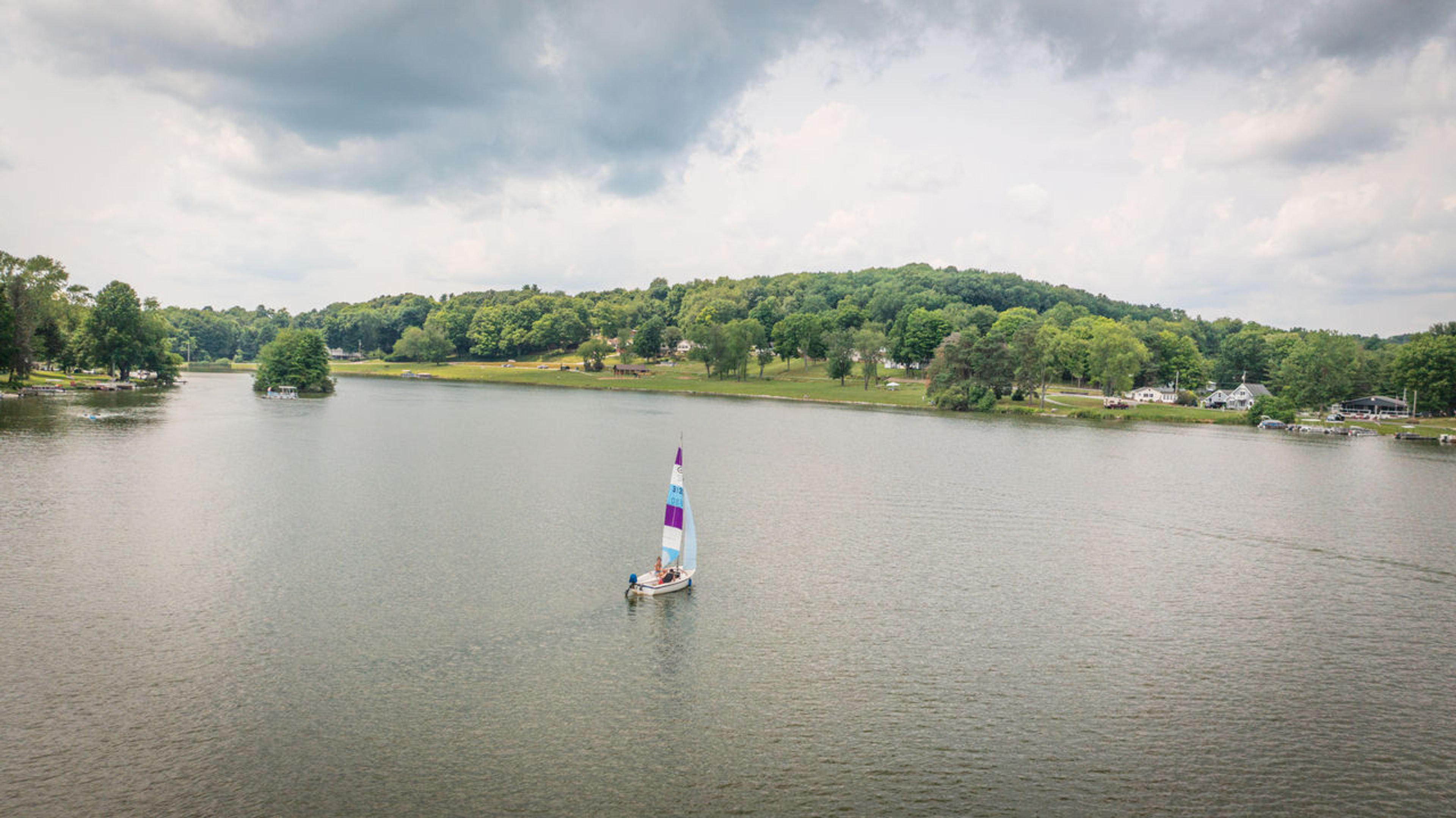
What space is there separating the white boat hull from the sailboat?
0.05ft

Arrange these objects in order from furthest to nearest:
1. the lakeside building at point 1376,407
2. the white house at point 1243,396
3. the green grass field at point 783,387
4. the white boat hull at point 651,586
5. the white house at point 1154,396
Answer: the green grass field at point 783,387 → the white house at point 1243,396 → the white house at point 1154,396 → the lakeside building at point 1376,407 → the white boat hull at point 651,586

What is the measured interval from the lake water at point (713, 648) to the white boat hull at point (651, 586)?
80cm

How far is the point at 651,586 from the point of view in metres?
34.7

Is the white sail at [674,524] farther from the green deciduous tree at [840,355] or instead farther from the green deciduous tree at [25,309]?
the green deciduous tree at [840,355]

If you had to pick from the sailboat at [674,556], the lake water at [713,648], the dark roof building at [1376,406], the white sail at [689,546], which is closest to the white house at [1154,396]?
the dark roof building at [1376,406]

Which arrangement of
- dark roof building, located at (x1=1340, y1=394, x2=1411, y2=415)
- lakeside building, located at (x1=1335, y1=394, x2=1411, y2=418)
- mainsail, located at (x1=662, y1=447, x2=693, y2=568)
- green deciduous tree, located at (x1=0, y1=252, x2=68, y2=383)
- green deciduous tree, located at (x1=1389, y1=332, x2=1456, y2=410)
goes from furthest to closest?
dark roof building, located at (x1=1340, y1=394, x2=1411, y2=415) < lakeside building, located at (x1=1335, y1=394, x2=1411, y2=418) < green deciduous tree, located at (x1=1389, y1=332, x2=1456, y2=410) < green deciduous tree, located at (x1=0, y1=252, x2=68, y2=383) < mainsail, located at (x1=662, y1=447, x2=693, y2=568)

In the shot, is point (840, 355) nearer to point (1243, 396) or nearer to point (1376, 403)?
point (1243, 396)

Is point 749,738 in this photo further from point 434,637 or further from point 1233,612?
point 1233,612

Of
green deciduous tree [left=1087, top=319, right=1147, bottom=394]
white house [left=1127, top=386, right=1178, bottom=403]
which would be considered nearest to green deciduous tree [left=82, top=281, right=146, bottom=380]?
green deciduous tree [left=1087, top=319, right=1147, bottom=394]

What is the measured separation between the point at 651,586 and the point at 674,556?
192cm

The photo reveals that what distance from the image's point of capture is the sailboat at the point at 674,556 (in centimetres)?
3484

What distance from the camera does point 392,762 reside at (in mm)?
21328

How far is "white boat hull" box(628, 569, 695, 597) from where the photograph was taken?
3472cm

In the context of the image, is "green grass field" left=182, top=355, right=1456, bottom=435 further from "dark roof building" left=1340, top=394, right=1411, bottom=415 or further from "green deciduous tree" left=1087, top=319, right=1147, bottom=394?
"dark roof building" left=1340, top=394, right=1411, bottom=415
